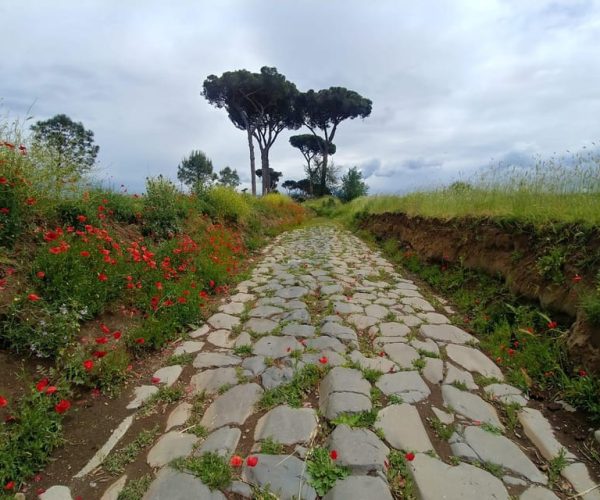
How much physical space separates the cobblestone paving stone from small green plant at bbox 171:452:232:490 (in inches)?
1.3

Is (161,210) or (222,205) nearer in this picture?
(161,210)

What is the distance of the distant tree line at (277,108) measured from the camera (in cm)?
1969

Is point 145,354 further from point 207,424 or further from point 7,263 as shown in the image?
point 7,263

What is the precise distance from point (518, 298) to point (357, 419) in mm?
2337

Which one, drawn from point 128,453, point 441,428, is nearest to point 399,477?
point 441,428

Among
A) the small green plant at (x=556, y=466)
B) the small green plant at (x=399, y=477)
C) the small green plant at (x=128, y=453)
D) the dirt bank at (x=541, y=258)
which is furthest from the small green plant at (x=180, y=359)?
the dirt bank at (x=541, y=258)

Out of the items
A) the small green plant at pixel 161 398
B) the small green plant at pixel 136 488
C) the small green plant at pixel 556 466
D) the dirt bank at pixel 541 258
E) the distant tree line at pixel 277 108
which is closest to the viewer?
the small green plant at pixel 136 488

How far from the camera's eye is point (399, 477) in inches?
59.1

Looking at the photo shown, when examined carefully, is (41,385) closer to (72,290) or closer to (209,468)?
(72,290)

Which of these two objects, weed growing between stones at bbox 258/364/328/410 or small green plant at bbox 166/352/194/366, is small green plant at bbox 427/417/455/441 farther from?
small green plant at bbox 166/352/194/366

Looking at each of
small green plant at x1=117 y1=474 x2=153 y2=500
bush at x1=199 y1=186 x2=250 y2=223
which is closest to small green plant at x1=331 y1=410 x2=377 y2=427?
small green plant at x1=117 y1=474 x2=153 y2=500

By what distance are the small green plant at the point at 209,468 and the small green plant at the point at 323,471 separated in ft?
1.33

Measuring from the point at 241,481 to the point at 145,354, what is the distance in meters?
1.54

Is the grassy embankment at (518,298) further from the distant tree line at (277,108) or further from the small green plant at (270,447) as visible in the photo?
the distant tree line at (277,108)
